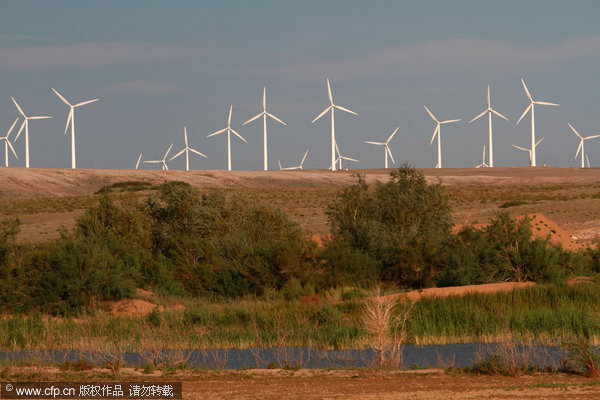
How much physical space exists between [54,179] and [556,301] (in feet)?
361

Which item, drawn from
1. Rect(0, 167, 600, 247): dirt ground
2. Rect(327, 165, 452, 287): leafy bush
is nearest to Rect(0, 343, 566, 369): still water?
Rect(327, 165, 452, 287): leafy bush

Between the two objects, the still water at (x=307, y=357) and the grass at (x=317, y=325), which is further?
the grass at (x=317, y=325)

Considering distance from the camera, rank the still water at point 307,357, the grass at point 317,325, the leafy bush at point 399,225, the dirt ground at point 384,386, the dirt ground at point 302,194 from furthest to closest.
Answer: the dirt ground at point 302,194, the leafy bush at point 399,225, the grass at point 317,325, the still water at point 307,357, the dirt ground at point 384,386

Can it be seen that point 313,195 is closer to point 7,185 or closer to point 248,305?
point 7,185

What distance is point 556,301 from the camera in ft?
77.4

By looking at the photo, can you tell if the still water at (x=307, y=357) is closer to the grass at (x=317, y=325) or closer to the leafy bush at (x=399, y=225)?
the grass at (x=317, y=325)

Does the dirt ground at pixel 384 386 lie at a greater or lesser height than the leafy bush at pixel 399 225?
lesser

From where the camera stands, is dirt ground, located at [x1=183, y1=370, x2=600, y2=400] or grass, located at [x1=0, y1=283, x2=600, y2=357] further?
grass, located at [x1=0, y1=283, x2=600, y2=357]

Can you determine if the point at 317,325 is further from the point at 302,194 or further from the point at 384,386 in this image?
the point at 302,194

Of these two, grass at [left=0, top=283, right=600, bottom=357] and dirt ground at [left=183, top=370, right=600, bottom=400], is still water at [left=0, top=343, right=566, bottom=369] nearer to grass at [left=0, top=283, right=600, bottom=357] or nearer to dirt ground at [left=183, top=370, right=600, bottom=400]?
grass at [left=0, top=283, right=600, bottom=357]

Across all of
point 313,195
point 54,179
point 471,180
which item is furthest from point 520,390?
point 471,180

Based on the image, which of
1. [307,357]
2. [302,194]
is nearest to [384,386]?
[307,357]

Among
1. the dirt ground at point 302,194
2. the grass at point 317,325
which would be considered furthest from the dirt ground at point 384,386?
the dirt ground at point 302,194

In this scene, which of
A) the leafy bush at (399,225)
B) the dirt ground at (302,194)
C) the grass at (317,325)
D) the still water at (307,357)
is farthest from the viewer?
the dirt ground at (302,194)
